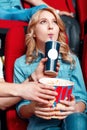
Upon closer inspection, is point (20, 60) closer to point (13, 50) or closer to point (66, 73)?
point (13, 50)

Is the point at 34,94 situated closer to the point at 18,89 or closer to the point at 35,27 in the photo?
the point at 18,89

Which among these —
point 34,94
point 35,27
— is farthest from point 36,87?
point 35,27

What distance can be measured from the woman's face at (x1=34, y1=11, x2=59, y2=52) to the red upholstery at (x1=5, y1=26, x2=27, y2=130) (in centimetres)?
8

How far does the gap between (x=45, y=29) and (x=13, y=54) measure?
171mm

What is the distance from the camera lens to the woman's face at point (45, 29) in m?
1.30

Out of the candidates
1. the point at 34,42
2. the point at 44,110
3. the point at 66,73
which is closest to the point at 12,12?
the point at 34,42

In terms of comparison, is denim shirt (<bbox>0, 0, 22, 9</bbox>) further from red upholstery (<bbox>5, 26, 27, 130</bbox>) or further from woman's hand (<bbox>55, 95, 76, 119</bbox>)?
woman's hand (<bbox>55, 95, 76, 119</bbox>)

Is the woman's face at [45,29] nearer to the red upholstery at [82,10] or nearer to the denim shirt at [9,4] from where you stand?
the denim shirt at [9,4]

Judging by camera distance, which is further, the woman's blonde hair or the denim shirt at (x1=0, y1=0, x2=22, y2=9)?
the denim shirt at (x1=0, y1=0, x2=22, y2=9)

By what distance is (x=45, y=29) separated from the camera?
1.31 m

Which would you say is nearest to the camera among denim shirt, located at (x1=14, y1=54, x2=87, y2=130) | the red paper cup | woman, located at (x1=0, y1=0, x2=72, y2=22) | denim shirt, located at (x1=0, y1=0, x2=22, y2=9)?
the red paper cup

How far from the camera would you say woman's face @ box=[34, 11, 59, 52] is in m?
1.30

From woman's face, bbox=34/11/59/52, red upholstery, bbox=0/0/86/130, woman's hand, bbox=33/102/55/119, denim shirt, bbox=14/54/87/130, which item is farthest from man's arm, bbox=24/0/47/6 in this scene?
woman's hand, bbox=33/102/55/119

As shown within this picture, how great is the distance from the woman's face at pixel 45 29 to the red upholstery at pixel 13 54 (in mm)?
79
